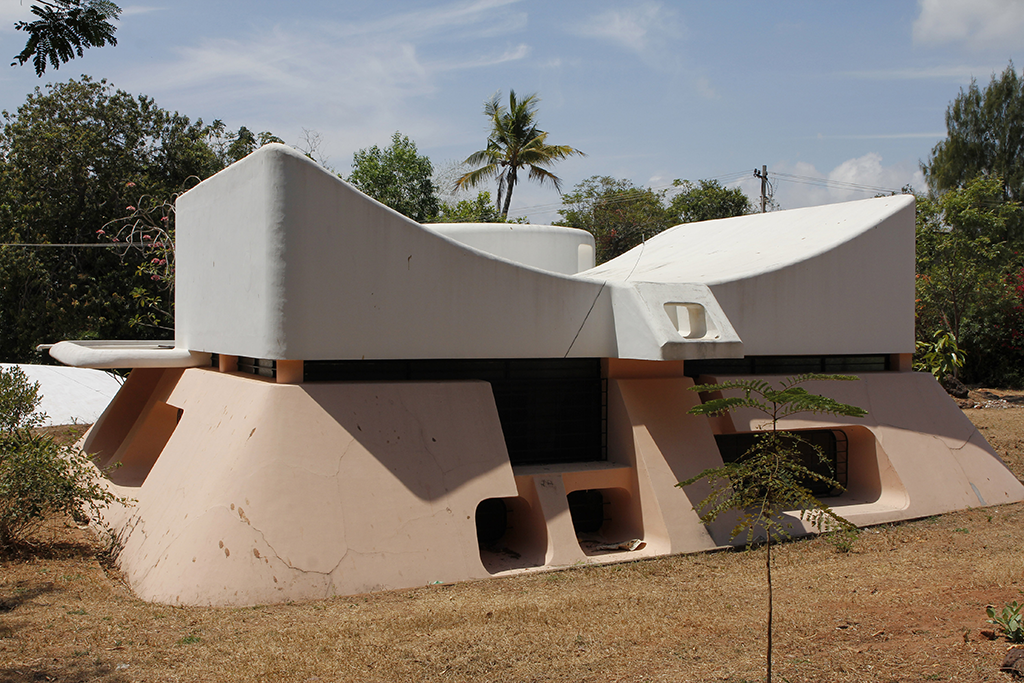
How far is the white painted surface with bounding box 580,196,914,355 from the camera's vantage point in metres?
10.4

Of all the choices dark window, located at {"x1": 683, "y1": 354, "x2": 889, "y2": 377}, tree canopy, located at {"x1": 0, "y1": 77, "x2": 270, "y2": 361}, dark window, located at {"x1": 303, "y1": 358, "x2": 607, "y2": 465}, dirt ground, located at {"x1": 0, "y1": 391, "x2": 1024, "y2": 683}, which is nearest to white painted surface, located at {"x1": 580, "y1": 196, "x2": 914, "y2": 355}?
dark window, located at {"x1": 683, "y1": 354, "x2": 889, "y2": 377}

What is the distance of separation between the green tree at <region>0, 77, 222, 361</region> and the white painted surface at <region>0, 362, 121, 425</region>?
3.26 m

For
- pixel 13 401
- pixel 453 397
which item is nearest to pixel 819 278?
pixel 453 397

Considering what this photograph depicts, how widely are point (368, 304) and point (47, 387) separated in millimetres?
15746

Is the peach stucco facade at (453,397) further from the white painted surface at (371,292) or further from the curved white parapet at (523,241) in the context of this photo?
the curved white parapet at (523,241)

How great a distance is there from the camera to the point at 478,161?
1099 inches

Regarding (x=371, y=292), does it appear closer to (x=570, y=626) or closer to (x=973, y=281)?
(x=570, y=626)

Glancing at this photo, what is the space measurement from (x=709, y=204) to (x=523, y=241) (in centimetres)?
2190

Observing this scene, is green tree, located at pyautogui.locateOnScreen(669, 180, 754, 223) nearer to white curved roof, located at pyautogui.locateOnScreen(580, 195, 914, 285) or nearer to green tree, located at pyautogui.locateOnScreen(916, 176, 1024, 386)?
green tree, located at pyautogui.locateOnScreen(916, 176, 1024, 386)

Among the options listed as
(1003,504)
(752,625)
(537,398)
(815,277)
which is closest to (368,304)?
(537,398)

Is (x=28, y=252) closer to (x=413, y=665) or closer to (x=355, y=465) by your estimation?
(x=355, y=465)

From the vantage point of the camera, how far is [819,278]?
10867 millimetres

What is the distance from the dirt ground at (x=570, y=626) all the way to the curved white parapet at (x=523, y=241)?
247 inches

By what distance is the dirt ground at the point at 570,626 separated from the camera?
5246 mm
